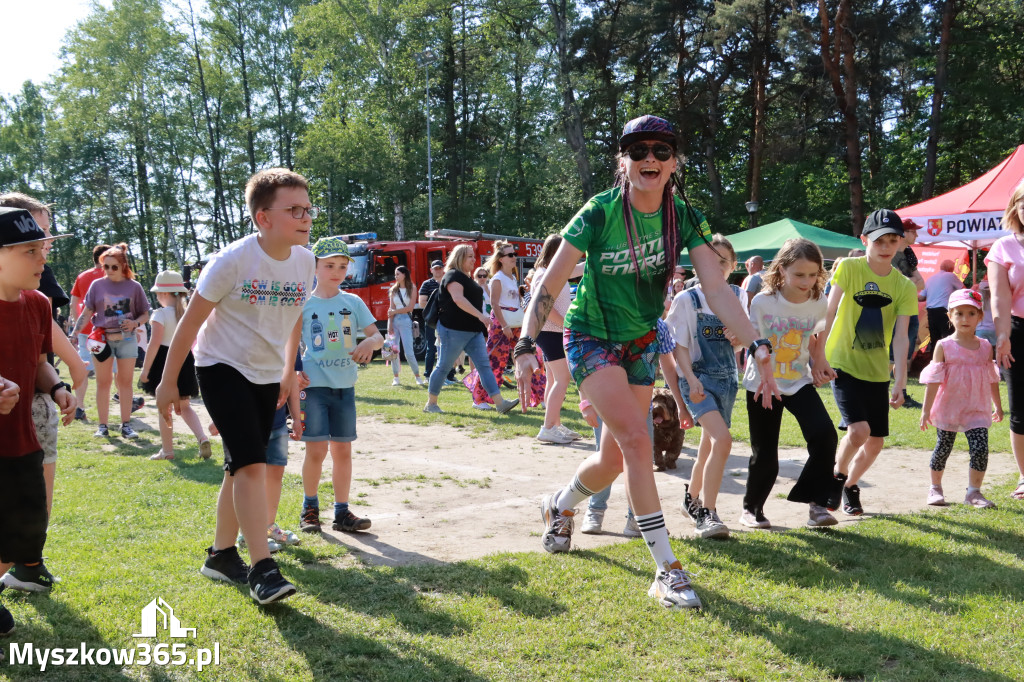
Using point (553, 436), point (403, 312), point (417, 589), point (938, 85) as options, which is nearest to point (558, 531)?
point (417, 589)

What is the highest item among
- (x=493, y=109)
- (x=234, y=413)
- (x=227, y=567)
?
(x=493, y=109)

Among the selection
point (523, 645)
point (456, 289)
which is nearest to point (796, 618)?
point (523, 645)

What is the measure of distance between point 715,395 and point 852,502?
4.45 feet

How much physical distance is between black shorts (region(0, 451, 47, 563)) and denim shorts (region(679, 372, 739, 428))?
3.30m

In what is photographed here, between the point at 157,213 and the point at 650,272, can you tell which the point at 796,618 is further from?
the point at 157,213

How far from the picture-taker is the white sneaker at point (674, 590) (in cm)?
381

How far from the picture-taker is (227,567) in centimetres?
420

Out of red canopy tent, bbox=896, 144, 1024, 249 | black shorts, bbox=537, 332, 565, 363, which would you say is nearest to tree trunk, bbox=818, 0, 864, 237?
red canopy tent, bbox=896, 144, 1024, 249

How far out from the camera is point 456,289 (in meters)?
10.7

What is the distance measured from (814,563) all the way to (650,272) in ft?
5.86

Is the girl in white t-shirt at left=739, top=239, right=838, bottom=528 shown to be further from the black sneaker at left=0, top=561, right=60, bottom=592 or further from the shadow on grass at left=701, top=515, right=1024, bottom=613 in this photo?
the black sneaker at left=0, top=561, right=60, bottom=592

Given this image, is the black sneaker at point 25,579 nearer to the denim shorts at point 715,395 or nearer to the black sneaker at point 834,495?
the denim shorts at point 715,395

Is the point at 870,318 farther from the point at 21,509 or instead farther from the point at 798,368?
the point at 21,509

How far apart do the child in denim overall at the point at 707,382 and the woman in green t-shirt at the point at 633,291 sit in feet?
2.95
